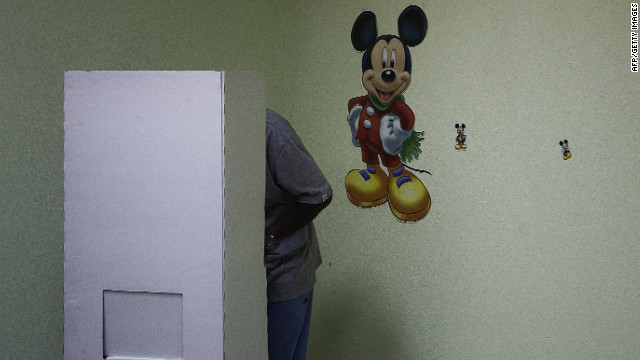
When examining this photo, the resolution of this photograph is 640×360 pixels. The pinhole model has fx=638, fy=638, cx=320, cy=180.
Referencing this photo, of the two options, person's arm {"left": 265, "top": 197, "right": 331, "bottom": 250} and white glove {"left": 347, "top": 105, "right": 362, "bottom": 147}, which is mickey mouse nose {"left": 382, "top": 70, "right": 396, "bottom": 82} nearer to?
white glove {"left": 347, "top": 105, "right": 362, "bottom": 147}

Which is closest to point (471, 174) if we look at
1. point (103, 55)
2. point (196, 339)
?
point (103, 55)

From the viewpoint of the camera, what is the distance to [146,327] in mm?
1188

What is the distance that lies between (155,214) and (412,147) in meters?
1.75

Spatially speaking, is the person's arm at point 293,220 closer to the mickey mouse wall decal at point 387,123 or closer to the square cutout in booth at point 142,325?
the square cutout in booth at point 142,325

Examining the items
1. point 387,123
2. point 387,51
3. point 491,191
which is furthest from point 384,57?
point 491,191

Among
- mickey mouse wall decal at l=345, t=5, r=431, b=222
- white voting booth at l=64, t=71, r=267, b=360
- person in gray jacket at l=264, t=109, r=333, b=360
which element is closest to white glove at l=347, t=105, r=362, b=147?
mickey mouse wall decal at l=345, t=5, r=431, b=222

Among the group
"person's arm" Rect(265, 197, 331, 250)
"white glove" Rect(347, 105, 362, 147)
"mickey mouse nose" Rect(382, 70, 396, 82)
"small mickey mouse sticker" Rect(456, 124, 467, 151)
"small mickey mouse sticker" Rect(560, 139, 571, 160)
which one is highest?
"mickey mouse nose" Rect(382, 70, 396, 82)

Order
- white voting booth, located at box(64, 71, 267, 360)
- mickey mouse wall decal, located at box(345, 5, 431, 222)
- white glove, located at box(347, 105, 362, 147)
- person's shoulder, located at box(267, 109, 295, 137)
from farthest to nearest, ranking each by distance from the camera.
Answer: white glove, located at box(347, 105, 362, 147) < mickey mouse wall decal, located at box(345, 5, 431, 222) < person's shoulder, located at box(267, 109, 295, 137) < white voting booth, located at box(64, 71, 267, 360)

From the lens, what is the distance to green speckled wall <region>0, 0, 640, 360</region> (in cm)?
231

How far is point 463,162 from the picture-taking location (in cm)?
265

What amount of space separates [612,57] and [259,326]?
1743 millimetres

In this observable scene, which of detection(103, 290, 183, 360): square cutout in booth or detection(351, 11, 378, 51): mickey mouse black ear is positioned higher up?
detection(351, 11, 378, 51): mickey mouse black ear

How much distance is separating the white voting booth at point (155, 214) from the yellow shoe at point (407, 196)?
5.34 feet

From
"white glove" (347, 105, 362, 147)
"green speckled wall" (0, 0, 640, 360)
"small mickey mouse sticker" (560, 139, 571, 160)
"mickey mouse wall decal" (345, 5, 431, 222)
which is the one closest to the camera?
"green speckled wall" (0, 0, 640, 360)
